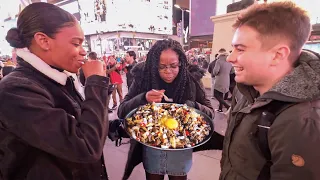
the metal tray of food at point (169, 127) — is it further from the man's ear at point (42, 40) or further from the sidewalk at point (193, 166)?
the sidewalk at point (193, 166)

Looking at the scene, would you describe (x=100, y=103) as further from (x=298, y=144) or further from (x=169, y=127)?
(x=298, y=144)

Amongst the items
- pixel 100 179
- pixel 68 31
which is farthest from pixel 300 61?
pixel 100 179

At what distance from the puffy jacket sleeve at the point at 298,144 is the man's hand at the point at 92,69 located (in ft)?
3.31

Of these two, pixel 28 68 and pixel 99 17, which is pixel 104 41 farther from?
pixel 28 68

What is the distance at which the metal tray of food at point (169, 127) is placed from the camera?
4.97 ft

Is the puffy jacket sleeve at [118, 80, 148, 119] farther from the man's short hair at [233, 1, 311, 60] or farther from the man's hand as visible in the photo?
the man's short hair at [233, 1, 311, 60]

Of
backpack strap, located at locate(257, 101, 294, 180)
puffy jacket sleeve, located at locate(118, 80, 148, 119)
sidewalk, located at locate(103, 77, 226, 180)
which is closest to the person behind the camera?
backpack strap, located at locate(257, 101, 294, 180)

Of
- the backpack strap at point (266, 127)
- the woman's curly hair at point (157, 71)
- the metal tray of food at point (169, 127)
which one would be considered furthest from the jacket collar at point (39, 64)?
the backpack strap at point (266, 127)

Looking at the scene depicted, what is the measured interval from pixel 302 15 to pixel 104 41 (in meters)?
34.4

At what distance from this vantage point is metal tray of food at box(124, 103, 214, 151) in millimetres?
1515

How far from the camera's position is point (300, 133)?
0.83 m

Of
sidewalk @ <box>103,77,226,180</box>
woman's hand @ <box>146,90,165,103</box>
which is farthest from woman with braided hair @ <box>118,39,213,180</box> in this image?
sidewalk @ <box>103,77,226,180</box>

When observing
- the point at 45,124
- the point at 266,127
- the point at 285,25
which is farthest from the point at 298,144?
the point at 45,124

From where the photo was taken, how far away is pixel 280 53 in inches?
40.7
